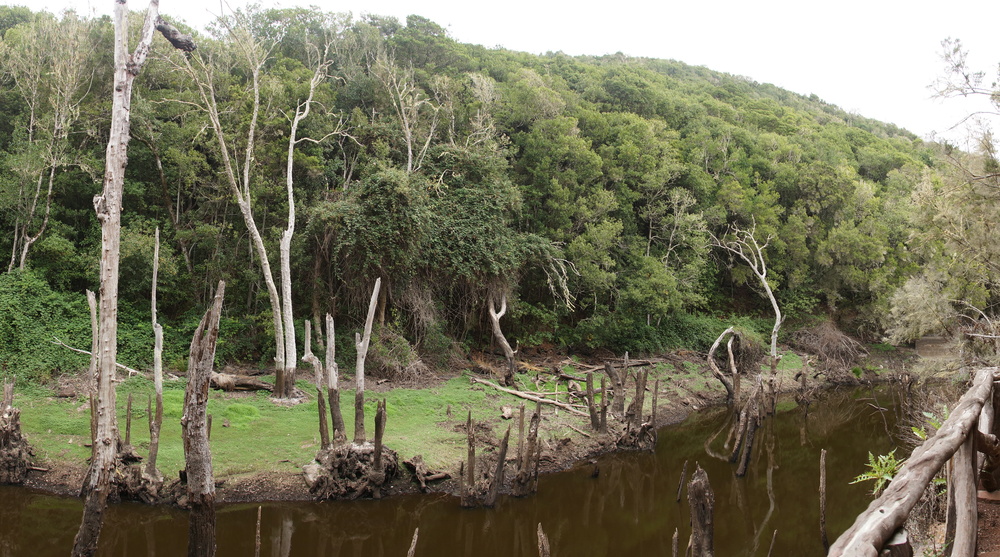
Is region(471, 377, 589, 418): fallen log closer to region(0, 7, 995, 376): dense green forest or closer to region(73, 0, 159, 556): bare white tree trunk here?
region(0, 7, 995, 376): dense green forest

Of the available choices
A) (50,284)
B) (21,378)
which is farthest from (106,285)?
(50,284)

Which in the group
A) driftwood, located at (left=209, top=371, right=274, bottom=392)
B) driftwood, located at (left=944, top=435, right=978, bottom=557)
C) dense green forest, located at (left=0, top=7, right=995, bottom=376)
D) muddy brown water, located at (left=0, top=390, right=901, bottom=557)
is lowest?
muddy brown water, located at (left=0, top=390, right=901, bottom=557)

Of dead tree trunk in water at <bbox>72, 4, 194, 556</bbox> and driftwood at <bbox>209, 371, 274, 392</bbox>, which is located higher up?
dead tree trunk in water at <bbox>72, 4, 194, 556</bbox>

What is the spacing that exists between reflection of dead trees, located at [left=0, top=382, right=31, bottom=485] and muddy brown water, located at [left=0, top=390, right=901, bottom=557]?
25 centimetres

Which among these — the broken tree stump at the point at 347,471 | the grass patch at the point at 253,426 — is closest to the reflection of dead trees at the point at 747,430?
the grass patch at the point at 253,426

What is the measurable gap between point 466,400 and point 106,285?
11450 mm

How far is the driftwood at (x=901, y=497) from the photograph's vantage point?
2.54 metres

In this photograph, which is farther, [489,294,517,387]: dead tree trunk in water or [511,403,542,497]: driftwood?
[489,294,517,387]: dead tree trunk in water

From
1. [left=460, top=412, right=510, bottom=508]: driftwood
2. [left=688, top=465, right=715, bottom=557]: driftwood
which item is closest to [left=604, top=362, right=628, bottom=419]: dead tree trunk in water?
[left=460, top=412, right=510, bottom=508]: driftwood

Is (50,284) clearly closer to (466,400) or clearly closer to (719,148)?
(466,400)

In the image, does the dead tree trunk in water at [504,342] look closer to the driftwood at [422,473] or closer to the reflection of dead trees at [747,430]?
the driftwood at [422,473]

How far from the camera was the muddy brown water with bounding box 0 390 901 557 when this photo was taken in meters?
9.87

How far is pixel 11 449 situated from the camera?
11180 mm

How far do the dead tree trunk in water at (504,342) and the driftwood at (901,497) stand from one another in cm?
1681
